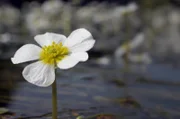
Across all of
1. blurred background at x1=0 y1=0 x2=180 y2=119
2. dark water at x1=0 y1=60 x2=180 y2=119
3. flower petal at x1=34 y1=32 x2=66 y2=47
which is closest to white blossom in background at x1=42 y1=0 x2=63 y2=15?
blurred background at x1=0 y1=0 x2=180 y2=119

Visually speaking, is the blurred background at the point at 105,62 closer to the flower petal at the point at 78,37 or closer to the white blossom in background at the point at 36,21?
the white blossom in background at the point at 36,21

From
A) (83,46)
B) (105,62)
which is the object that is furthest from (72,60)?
(105,62)

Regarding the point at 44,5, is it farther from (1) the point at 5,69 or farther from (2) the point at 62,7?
(1) the point at 5,69

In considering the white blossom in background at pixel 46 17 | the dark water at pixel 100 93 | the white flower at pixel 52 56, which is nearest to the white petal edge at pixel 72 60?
the white flower at pixel 52 56

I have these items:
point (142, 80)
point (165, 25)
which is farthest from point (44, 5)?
point (142, 80)

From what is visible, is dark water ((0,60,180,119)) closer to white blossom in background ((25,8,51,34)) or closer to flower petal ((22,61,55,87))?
flower petal ((22,61,55,87))

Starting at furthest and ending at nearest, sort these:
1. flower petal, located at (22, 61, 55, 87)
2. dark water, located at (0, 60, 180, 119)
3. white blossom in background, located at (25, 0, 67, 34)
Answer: white blossom in background, located at (25, 0, 67, 34) < dark water, located at (0, 60, 180, 119) < flower petal, located at (22, 61, 55, 87)

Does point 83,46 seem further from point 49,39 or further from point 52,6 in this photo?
point 52,6
